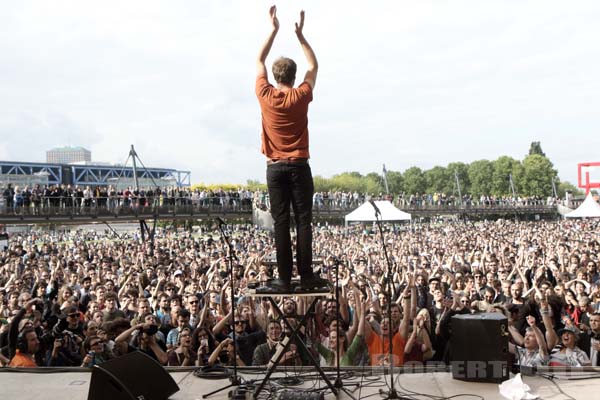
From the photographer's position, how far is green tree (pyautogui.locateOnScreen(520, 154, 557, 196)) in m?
90.6

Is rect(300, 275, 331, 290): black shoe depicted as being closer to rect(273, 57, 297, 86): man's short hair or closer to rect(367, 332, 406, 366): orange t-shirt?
rect(273, 57, 297, 86): man's short hair

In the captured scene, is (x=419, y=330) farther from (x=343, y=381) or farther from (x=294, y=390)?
(x=294, y=390)

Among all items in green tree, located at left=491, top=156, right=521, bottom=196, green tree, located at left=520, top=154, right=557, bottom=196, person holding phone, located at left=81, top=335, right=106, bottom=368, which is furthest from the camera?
green tree, located at left=491, top=156, right=521, bottom=196

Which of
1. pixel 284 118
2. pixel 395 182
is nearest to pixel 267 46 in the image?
pixel 284 118

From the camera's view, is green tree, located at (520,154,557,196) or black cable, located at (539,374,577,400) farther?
green tree, located at (520,154,557,196)

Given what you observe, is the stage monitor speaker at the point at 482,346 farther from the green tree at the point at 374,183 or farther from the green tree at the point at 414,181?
the green tree at the point at 414,181

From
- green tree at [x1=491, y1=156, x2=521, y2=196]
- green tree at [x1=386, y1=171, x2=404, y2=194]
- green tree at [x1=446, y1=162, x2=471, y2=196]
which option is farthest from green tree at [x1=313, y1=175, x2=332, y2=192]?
green tree at [x1=491, y1=156, x2=521, y2=196]

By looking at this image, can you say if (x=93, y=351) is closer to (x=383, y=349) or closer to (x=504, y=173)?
(x=383, y=349)

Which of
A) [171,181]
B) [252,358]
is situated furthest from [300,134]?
[171,181]

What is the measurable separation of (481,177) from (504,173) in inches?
202

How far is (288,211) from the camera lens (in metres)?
4.14

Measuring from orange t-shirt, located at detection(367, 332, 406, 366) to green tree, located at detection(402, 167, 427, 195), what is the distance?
10441 centimetres

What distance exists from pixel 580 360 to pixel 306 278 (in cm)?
304

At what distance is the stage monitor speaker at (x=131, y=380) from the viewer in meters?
3.67
